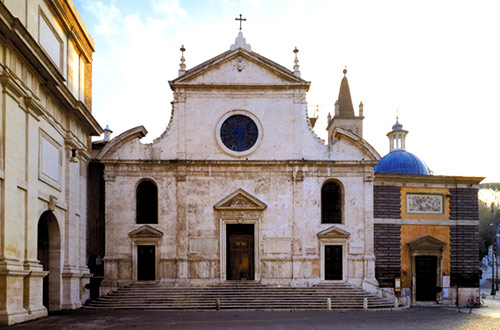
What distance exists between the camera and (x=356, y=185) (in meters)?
29.4


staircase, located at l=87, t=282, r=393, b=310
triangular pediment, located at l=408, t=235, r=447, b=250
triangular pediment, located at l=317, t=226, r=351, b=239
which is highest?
triangular pediment, located at l=317, t=226, r=351, b=239

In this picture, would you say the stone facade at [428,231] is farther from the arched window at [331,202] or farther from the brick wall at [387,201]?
the arched window at [331,202]

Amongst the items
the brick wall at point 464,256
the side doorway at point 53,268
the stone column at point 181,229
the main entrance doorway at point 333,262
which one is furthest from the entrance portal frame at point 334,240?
the side doorway at point 53,268

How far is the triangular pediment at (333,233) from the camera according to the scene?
94.2 feet

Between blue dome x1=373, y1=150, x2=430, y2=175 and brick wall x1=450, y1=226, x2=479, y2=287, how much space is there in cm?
1017

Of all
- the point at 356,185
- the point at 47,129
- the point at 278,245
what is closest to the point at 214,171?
the point at 278,245

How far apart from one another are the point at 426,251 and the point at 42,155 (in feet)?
70.1

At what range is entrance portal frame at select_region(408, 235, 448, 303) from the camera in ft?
98.2

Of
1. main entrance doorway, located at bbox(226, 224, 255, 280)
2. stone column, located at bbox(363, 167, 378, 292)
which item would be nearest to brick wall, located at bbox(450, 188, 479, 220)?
stone column, located at bbox(363, 167, 378, 292)

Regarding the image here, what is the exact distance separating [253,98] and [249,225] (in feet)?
23.6

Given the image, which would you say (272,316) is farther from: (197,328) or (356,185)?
(356,185)

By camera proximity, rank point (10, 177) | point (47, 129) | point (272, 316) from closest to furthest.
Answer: point (10, 177), point (47, 129), point (272, 316)

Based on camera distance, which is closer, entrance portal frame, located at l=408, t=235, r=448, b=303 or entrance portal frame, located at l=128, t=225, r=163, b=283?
entrance portal frame, located at l=128, t=225, r=163, b=283

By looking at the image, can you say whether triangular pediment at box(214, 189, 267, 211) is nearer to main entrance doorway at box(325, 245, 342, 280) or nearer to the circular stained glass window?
the circular stained glass window
